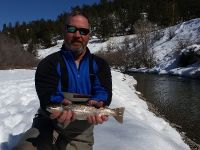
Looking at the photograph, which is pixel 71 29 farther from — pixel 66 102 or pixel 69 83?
pixel 66 102

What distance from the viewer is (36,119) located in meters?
3.97

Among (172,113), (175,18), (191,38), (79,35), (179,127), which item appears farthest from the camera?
(175,18)

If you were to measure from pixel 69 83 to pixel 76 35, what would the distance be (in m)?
0.49

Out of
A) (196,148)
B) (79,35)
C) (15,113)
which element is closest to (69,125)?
(79,35)

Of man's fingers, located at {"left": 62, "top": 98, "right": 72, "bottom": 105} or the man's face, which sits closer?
man's fingers, located at {"left": 62, "top": 98, "right": 72, "bottom": 105}

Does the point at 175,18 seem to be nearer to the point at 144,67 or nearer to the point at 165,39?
the point at 165,39

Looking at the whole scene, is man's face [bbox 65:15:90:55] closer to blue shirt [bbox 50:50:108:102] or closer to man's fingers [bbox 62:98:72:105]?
blue shirt [bbox 50:50:108:102]

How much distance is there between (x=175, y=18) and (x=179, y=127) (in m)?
70.3

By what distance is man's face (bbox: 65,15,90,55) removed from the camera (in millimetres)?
3766

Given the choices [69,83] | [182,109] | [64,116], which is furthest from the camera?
[182,109]

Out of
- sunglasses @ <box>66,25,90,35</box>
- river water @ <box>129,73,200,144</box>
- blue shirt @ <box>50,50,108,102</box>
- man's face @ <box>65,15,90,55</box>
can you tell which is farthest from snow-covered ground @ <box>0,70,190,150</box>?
sunglasses @ <box>66,25,90,35</box>

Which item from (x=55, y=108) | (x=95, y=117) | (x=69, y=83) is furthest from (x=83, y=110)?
(x=69, y=83)

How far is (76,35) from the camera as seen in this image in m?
3.76

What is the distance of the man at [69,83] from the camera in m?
3.74
